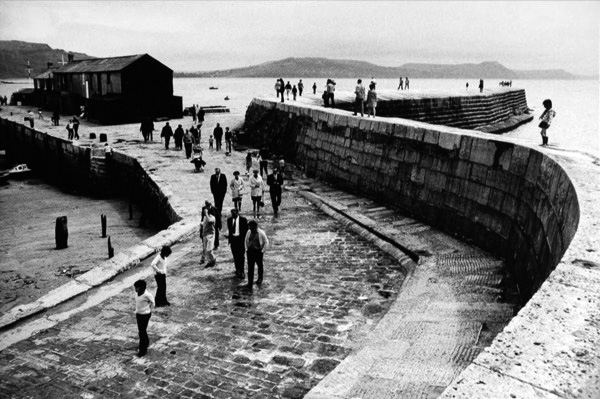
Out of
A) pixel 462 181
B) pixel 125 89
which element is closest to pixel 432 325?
pixel 462 181

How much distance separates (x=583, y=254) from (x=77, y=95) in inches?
1752

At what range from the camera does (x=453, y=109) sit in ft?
108

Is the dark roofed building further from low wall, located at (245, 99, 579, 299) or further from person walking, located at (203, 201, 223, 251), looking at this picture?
person walking, located at (203, 201, 223, 251)

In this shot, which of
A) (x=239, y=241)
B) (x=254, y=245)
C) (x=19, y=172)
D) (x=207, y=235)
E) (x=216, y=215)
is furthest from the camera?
(x=19, y=172)

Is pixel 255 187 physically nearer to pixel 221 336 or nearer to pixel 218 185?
pixel 218 185

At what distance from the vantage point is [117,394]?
5977mm

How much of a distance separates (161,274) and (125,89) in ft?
102

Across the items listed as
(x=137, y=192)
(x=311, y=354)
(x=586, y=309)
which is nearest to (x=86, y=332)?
(x=311, y=354)

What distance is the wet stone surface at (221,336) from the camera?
20.2 feet

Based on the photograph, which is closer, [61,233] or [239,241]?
[239,241]

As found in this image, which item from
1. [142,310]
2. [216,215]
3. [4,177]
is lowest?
[4,177]

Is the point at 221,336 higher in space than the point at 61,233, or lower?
higher

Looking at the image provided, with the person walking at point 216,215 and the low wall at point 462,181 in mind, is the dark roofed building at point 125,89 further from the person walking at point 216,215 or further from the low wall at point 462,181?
the person walking at point 216,215

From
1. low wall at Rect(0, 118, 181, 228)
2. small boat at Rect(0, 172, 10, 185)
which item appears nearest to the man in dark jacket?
low wall at Rect(0, 118, 181, 228)
